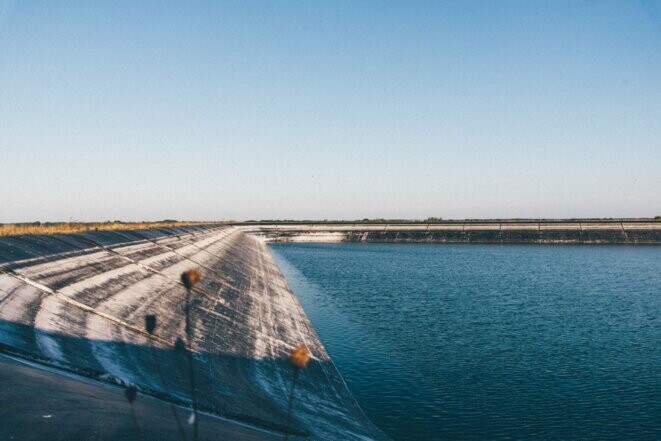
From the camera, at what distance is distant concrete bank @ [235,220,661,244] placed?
100688mm

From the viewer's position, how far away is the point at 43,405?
21.6 ft

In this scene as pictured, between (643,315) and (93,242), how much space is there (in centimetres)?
3469

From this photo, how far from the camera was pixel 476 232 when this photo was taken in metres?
114

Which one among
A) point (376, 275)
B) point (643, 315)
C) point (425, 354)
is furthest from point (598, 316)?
point (376, 275)

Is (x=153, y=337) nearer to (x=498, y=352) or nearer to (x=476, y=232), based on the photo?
(x=498, y=352)

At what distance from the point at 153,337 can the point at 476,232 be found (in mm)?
107637

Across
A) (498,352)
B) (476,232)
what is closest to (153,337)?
(498,352)

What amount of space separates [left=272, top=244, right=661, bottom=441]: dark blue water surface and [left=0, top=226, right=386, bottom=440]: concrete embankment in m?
2.15

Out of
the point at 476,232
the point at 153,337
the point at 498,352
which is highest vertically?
the point at 476,232

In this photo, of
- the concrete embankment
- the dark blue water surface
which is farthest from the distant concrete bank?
the concrete embankment

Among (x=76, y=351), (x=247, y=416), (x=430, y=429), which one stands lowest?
(x=430, y=429)

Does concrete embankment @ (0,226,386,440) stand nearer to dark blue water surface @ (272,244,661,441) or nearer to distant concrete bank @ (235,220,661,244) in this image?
dark blue water surface @ (272,244,661,441)

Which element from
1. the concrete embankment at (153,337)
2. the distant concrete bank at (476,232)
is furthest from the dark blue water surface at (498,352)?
the distant concrete bank at (476,232)

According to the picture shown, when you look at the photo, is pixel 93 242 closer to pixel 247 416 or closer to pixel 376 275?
pixel 247 416
